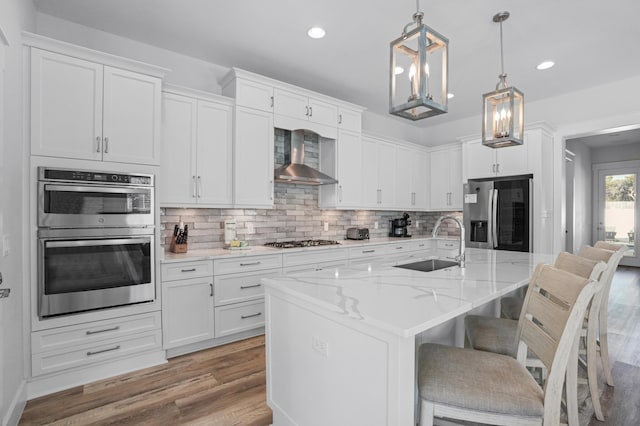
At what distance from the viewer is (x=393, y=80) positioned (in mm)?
1641

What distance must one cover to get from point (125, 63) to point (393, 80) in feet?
7.01

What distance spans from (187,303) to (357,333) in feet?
6.57

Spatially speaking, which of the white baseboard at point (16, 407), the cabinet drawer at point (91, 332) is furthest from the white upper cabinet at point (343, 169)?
the white baseboard at point (16, 407)

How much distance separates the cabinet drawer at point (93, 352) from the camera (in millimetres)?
2211

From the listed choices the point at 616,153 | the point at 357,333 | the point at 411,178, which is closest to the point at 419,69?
the point at 357,333

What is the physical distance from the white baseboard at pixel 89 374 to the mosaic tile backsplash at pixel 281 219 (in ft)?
3.43

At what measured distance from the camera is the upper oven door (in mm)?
2211

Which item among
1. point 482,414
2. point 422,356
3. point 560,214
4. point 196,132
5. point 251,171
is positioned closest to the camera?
point 482,414

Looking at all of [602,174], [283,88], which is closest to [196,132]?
Answer: [283,88]

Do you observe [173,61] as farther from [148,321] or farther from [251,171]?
[148,321]

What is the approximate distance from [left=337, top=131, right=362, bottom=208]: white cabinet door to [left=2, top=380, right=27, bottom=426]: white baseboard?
3.26m

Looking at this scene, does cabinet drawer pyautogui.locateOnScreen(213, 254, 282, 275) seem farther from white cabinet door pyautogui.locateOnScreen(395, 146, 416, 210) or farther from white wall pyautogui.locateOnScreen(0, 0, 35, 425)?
white cabinet door pyautogui.locateOnScreen(395, 146, 416, 210)

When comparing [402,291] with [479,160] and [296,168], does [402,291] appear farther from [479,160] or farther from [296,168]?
[479,160]

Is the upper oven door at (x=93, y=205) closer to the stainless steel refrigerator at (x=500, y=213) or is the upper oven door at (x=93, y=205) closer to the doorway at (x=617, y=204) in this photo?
the stainless steel refrigerator at (x=500, y=213)
